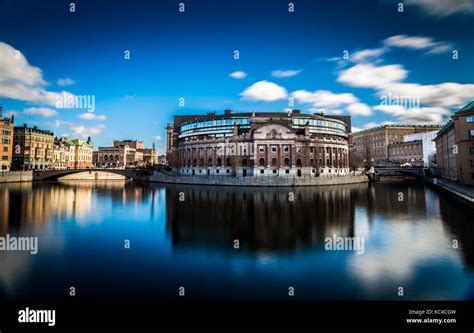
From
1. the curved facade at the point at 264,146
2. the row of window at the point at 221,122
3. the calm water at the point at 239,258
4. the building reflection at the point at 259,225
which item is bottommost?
the calm water at the point at 239,258

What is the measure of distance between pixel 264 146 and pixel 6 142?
82.1 m

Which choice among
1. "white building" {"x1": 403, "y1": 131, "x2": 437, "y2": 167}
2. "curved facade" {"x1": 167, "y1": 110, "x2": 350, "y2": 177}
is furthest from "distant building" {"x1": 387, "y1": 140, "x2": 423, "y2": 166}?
"curved facade" {"x1": 167, "y1": 110, "x2": 350, "y2": 177}

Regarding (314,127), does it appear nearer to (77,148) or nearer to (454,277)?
(454,277)

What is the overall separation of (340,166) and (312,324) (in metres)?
82.5

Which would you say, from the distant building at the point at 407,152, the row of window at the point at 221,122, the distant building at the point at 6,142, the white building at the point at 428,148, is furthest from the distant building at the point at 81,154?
the white building at the point at 428,148

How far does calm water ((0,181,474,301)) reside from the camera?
1144cm

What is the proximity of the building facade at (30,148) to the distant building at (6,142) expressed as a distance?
27.1ft

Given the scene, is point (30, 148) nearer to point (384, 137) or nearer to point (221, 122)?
point (221, 122)

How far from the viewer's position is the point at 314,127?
277 ft

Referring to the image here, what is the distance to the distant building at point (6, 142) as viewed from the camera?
83125mm

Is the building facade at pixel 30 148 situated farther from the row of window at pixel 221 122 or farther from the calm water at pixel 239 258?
the calm water at pixel 239 258

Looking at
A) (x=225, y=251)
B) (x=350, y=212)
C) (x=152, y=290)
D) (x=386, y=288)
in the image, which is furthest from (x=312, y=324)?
(x=350, y=212)

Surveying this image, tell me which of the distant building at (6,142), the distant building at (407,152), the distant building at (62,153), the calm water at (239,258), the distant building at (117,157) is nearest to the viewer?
the calm water at (239,258)

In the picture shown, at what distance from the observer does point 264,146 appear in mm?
73312
